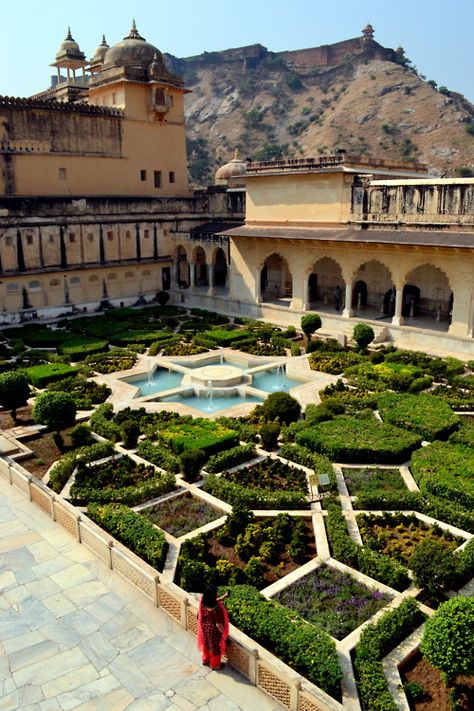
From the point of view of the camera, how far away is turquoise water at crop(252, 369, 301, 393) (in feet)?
60.2

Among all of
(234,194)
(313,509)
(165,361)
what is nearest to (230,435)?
(313,509)

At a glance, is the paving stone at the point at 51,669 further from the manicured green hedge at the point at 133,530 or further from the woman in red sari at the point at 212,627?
the manicured green hedge at the point at 133,530

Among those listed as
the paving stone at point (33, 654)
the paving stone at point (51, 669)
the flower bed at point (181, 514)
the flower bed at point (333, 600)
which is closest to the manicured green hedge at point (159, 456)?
the flower bed at point (181, 514)

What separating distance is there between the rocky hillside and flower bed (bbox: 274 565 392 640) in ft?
232

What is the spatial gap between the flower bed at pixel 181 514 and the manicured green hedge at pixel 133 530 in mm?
522

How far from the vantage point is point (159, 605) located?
317 inches

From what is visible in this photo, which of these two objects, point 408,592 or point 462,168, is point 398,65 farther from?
point 408,592

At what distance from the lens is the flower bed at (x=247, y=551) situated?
334 inches

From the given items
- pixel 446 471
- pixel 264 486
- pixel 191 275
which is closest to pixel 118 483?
pixel 264 486

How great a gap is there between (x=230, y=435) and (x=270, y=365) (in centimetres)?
697

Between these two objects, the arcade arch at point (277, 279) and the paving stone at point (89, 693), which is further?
the arcade arch at point (277, 279)

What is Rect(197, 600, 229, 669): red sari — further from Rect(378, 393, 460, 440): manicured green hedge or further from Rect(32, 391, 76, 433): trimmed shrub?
Result: Rect(378, 393, 460, 440): manicured green hedge

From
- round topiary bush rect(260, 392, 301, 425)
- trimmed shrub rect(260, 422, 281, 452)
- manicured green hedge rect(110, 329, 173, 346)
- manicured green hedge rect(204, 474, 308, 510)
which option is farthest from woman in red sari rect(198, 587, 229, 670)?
manicured green hedge rect(110, 329, 173, 346)

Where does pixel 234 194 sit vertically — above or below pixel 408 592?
above
